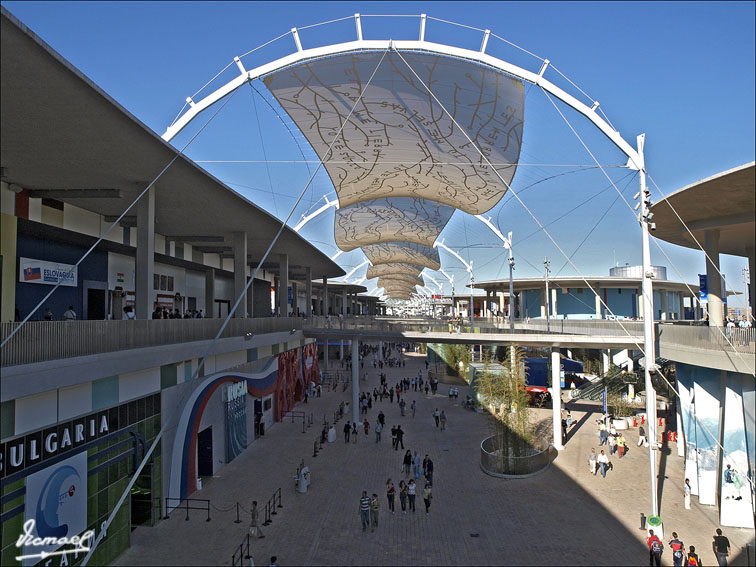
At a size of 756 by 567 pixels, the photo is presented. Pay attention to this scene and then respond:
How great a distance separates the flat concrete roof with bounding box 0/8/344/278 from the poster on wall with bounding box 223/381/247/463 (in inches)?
260

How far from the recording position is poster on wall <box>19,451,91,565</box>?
9.43 meters

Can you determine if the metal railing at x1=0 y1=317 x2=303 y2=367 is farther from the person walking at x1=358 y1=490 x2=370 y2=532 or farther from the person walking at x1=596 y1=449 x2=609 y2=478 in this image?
the person walking at x1=596 y1=449 x2=609 y2=478

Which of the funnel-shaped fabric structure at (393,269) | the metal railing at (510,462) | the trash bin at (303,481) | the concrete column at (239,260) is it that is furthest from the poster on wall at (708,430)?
the funnel-shaped fabric structure at (393,269)

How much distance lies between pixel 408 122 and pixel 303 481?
50.1 ft

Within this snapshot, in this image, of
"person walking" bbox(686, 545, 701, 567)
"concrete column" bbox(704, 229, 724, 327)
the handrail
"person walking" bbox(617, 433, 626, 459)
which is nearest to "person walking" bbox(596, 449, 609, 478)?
"person walking" bbox(617, 433, 626, 459)

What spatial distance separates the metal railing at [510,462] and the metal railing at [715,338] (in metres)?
6.14

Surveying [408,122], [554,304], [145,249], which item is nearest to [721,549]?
[145,249]

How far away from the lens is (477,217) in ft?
113

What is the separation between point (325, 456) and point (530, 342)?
10.5 metres

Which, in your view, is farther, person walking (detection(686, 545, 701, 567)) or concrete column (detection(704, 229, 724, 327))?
concrete column (detection(704, 229, 724, 327))

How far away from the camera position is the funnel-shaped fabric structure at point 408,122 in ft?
61.9

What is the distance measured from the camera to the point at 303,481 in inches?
655

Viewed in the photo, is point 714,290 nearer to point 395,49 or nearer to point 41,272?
point 395,49

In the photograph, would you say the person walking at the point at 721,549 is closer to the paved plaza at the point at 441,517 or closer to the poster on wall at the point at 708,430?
the paved plaza at the point at 441,517
